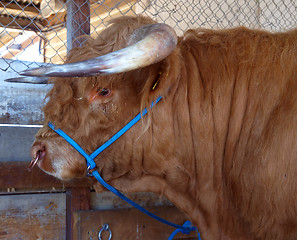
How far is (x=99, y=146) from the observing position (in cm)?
235

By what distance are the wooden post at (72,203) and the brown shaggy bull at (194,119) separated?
793 mm

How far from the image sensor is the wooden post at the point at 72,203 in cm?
310

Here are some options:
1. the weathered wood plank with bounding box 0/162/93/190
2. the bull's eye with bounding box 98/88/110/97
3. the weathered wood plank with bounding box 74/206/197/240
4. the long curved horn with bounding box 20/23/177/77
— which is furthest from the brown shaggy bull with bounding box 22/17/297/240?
the weathered wood plank with bounding box 74/206/197/240

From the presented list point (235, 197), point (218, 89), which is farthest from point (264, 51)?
point (235, 197)

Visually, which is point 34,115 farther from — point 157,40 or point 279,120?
point 279,120

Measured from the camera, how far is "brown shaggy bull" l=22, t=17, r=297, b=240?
2205 millimetres

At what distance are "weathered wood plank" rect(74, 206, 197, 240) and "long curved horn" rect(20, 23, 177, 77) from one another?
1621 mm

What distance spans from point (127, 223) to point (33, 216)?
2.58 ft

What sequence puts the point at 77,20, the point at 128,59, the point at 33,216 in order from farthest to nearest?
1. the point at 77,20
2. the point at 33,216
3. the point at 128,59

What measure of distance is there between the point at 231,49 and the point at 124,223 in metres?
1.73

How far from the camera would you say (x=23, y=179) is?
294 cm

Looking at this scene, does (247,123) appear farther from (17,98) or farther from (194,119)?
(17,98)

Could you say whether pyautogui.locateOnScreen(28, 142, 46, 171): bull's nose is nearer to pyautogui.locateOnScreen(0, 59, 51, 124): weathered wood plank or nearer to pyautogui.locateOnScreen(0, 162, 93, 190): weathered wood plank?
pyautogui.locateOnScreen(0, 162, 93, 190): weathered wood plank

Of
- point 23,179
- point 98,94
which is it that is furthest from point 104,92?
point 23,179
